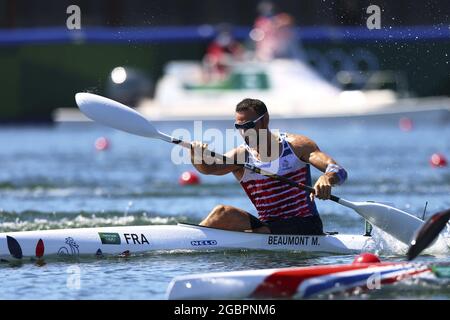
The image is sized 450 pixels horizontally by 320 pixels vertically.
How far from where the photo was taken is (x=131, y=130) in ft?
37.8

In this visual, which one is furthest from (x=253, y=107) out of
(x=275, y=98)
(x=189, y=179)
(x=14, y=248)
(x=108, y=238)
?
(x=275, y=98)

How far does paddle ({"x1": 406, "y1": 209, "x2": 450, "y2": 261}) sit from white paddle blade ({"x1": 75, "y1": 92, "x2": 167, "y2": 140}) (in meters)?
2.95

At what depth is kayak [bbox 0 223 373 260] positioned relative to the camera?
10867 mm

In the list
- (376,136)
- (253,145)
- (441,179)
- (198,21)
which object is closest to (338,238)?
(253,145)

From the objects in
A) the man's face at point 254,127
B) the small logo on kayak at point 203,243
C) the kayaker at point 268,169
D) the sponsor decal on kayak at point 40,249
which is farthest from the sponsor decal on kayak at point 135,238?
the man's face at point 254,127

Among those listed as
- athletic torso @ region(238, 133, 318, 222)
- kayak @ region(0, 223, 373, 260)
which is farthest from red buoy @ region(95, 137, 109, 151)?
athletic torso @ region(238, 133, 318, 222)

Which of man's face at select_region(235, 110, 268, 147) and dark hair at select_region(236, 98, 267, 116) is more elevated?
dark hair at select_region(236, 98, 267, 116)

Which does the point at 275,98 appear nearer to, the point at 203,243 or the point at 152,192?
the point at 152,192

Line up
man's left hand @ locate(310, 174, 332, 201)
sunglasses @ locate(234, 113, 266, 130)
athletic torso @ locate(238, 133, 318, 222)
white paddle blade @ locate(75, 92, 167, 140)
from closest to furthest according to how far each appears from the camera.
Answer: man's left hand @ locate(310, 174, 332, 201), sunglasses @ locate(234, 113, 266, 130), athletic torso @ locate(238, 133, 318, 222), white paddle blade @ locate(75, 92, 167, 140)

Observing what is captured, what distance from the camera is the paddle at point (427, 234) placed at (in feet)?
31.1

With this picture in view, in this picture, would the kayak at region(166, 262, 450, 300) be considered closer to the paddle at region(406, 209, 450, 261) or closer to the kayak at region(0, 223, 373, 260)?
the paddle at region(406, 209, 450, 261)

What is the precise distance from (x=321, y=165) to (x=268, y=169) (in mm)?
621

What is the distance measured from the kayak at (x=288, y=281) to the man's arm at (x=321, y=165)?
1290mm

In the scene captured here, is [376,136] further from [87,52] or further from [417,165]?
[87,52]
